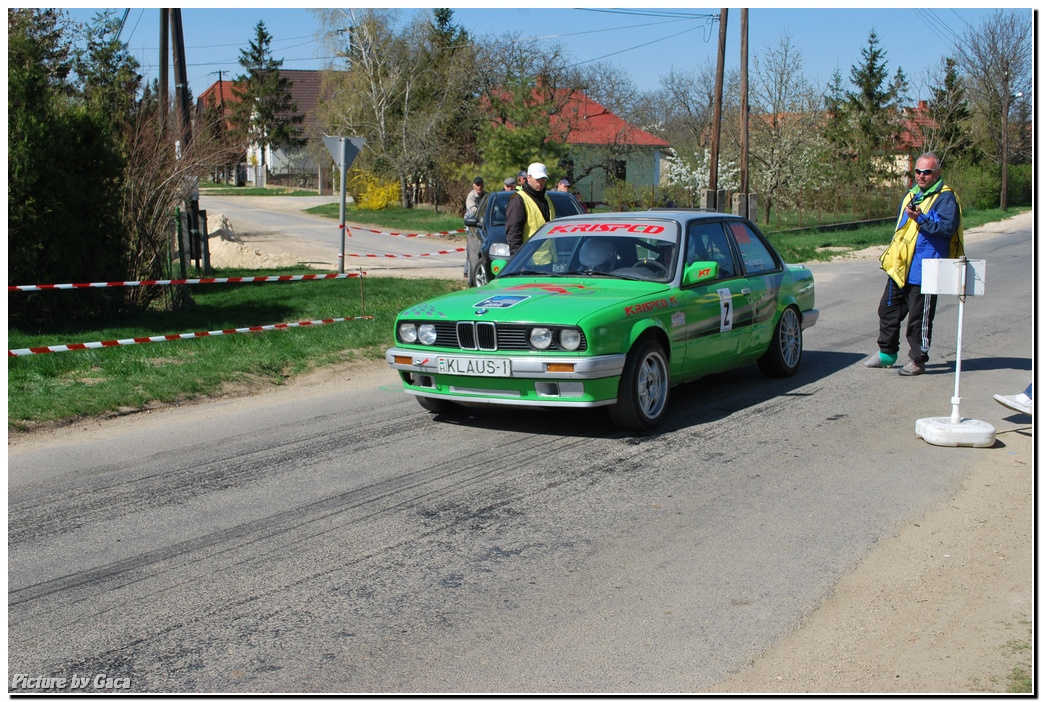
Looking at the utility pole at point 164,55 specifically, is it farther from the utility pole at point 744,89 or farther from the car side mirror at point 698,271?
the utility pole at point 744,89

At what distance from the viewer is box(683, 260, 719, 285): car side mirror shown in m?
7.98

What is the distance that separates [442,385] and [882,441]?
10.3 feet

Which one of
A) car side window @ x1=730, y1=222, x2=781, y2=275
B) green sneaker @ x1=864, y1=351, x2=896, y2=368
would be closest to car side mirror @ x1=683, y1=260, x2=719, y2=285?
car side window @ x1=730, y1=222, x2=781, y2=275

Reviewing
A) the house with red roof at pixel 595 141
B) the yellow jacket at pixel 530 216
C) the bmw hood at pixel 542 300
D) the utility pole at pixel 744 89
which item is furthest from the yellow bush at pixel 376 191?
the bmw hood at pixel 542 300

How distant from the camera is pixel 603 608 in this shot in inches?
173

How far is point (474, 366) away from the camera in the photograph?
718 centimetres

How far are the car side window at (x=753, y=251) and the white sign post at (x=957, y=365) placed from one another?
70.6 inches

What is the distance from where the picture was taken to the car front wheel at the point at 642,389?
7.18 m

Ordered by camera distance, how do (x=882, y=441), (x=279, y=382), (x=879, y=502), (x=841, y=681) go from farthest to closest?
(x=279, y=382)
(x=882, y=441)
(x=879, y=502)
(x=841, y=681)

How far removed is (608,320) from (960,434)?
2.53m

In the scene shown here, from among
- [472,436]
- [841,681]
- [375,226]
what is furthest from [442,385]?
[375,226]

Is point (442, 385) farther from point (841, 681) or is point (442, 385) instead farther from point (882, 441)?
point (841, 681)

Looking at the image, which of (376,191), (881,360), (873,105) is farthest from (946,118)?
(881,360)

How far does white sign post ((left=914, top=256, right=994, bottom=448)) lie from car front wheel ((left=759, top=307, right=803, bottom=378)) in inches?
74.4
